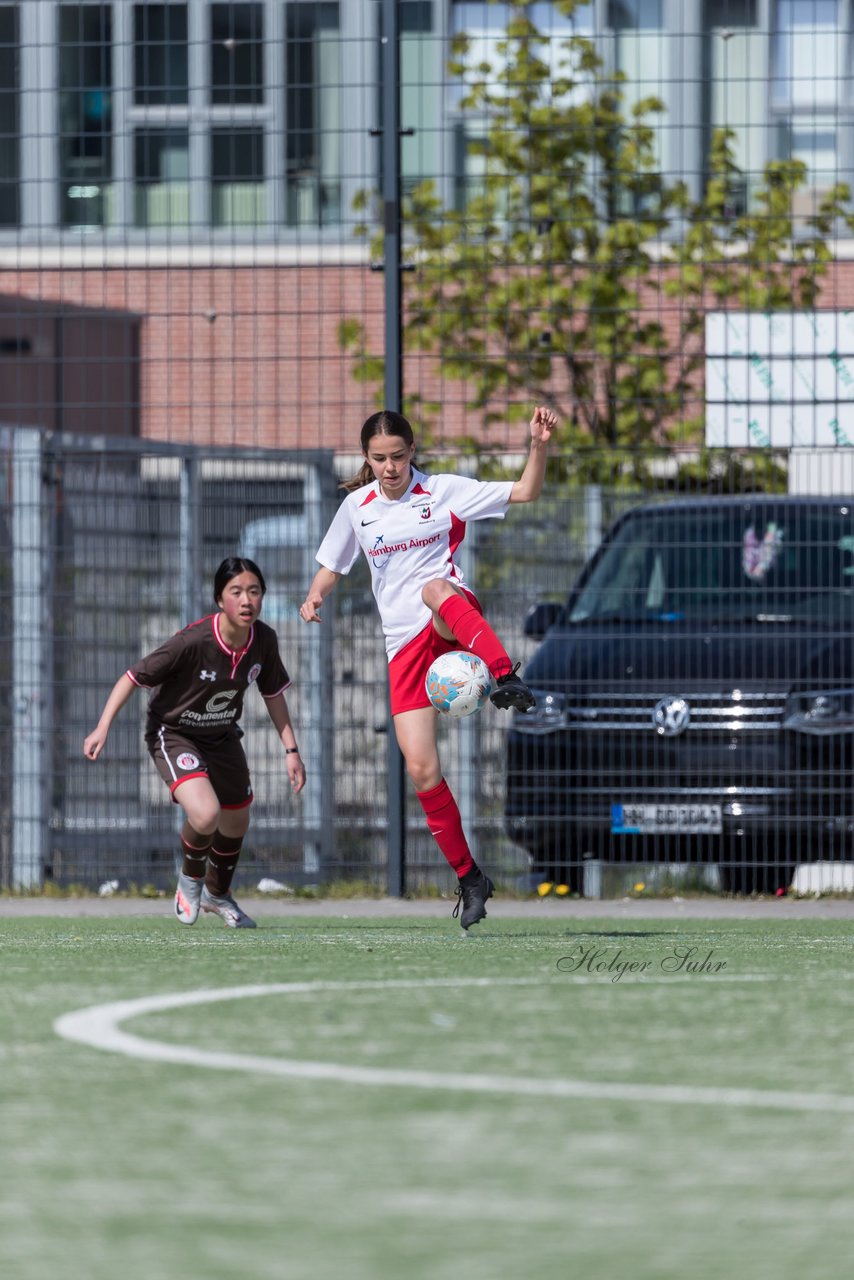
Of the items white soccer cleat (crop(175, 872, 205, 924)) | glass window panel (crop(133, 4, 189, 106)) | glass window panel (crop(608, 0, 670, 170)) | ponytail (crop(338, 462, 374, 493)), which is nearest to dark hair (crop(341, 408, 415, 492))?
ponytail (crop(338, 462, 374, 493))

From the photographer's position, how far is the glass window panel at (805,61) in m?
11.5

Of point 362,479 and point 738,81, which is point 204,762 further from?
point 738,81

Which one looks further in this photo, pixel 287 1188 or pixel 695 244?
pixel 695 244

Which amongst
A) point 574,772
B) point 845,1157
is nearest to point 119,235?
point 574,772

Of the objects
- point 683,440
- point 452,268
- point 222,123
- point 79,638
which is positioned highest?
point 222,123

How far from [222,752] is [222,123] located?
156 inches

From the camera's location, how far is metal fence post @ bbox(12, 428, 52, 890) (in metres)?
11.7

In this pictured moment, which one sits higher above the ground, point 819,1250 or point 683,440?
point 683,440

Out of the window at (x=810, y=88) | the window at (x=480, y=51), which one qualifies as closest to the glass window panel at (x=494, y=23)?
the window at (x=480, y=51)

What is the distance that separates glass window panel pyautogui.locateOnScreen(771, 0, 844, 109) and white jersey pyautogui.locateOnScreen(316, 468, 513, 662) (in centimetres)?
404

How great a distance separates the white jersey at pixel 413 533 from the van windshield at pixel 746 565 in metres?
3.18

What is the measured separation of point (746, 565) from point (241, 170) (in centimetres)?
315

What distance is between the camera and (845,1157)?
3.41 metres

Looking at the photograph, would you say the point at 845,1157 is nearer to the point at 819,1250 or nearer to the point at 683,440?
the point at 819,1250
